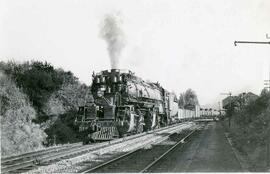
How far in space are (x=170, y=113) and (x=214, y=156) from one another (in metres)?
25.9

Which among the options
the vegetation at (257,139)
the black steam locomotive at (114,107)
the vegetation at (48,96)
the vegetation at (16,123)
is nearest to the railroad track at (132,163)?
the vegetation at (257,139)

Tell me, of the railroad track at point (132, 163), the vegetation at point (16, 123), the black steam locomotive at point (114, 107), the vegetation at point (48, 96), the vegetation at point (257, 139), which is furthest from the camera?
the vegetation at point (48, 96)

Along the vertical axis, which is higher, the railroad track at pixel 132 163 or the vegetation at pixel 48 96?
the vegetation at pixel 48 96

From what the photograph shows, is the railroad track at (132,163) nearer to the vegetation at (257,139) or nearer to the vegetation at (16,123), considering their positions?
the vegetation at (257,139)

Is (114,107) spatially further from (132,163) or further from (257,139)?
(257,139)

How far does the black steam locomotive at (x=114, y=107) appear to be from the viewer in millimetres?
20578

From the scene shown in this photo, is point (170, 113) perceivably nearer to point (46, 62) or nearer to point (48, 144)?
point (46, 62)

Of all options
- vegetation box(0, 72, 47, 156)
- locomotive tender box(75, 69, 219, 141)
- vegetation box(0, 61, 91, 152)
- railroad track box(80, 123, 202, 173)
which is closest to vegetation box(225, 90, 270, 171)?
railroad track box(80, 123, 202, 173)

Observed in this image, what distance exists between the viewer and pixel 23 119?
20.3m

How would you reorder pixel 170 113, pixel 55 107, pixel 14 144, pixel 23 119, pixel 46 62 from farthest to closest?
pixel 170 113
pixel 46 62
pixel 55 107
pixel 23 119
pixel 14 144

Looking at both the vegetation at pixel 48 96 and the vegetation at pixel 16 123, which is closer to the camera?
the vegetation at pixel 16 123

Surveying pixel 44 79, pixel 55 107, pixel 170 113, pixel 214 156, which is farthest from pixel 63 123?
pixel 170 113

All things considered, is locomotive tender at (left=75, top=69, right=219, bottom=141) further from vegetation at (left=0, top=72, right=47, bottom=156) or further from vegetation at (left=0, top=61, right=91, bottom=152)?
vegetation at (left=0, top=72, right=47, bottom=156)

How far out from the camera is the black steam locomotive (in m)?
20.6
